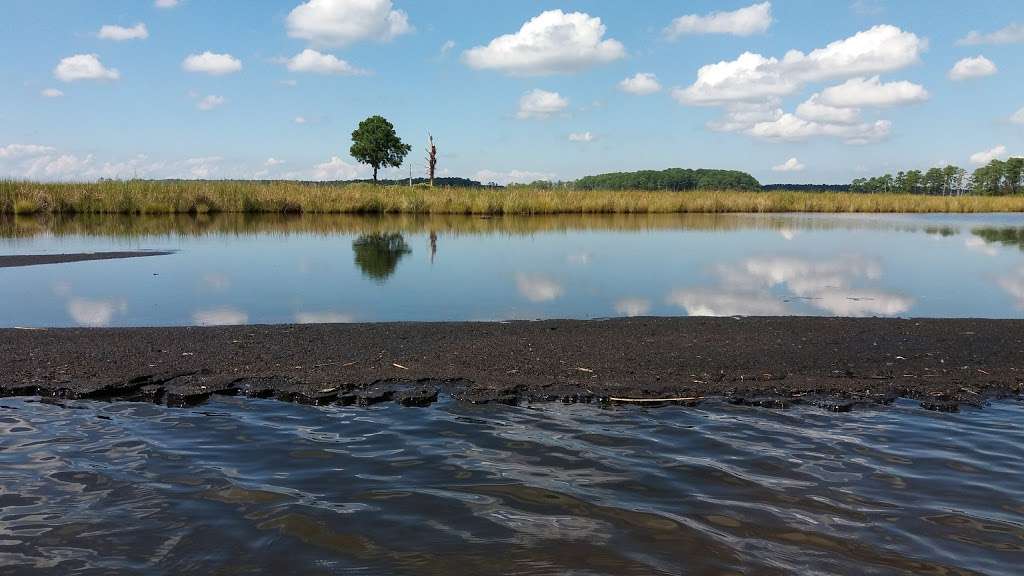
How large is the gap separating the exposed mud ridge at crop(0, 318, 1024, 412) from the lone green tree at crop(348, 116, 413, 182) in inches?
2395

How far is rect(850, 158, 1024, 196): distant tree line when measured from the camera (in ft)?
328

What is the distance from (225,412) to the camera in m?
4.59

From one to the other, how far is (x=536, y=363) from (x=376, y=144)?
206 ft

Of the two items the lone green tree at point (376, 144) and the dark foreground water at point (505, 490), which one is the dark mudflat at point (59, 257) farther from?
the lone green tree at point (376, 144)

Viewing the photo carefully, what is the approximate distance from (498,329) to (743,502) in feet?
13.8

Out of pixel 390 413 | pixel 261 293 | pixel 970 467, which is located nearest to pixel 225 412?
pixel 390 413

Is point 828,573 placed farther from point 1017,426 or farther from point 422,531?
point 1017,426

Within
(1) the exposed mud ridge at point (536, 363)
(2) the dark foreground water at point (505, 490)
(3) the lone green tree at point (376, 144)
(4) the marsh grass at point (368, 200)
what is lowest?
(2) the dark foreground water at point (505, 490)

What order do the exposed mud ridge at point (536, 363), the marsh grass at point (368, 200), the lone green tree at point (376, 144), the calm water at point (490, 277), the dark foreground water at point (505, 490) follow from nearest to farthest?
the dark foreground water at point (505, 490) < the exposed mud ridge at point (536, 363) < the calm water at point (490, 277) < the marsh grass at point (368, 200) < the lone green tree at point (376, 144)

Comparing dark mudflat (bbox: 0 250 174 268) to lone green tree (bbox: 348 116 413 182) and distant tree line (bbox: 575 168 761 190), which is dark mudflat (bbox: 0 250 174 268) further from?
distant tree line (bbox: 575 168 761 190)

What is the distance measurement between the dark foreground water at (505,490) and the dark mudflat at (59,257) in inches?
405

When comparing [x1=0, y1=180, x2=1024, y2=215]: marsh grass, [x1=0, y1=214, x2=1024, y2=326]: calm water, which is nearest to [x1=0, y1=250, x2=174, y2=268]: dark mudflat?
[x1=0, y1=214, x2=1024, y2=326]: calm water

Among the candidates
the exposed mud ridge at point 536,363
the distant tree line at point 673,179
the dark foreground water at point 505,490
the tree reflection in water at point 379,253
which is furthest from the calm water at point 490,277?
the distant tree line at point 673,179

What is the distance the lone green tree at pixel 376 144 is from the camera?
65.7 meters
